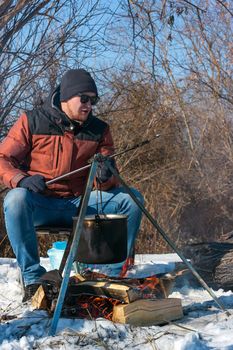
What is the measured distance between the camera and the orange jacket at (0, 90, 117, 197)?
14.2 ft

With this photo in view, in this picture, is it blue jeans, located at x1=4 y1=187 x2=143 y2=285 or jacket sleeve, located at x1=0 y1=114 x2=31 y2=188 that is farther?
jacket sleeve, located at x1=0 y1=114 x2=31 y2=188

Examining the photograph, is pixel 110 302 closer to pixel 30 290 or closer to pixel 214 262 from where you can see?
pixel 30 290

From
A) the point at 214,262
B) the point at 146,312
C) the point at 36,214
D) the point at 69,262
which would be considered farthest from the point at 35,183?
the point at 214,262

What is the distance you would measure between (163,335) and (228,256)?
1.65m

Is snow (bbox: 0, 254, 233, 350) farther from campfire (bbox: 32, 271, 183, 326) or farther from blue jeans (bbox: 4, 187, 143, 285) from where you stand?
blue jeans (bbox: 4, 187, 143, 285)

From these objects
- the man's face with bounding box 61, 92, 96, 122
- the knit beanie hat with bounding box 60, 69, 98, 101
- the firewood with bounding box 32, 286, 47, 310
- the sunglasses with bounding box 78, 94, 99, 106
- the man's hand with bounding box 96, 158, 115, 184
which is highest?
the knit beanie hat with bounding box 60, 69, 98, 101

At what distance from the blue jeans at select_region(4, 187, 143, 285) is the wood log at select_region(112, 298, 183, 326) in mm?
870

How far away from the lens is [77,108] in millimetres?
4328

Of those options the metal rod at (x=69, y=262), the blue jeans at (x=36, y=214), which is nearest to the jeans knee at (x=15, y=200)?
the blue jeans at (x=36, y=214)

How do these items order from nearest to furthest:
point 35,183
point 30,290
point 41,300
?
1. point 41,300
2. point 30,290
3. point 35,183

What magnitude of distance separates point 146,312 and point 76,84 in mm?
1784

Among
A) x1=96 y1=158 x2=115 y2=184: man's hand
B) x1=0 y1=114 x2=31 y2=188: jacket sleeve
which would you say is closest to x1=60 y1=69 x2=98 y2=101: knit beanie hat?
x1=0 y1=114 x2=31 y2=188: jacket sleeve

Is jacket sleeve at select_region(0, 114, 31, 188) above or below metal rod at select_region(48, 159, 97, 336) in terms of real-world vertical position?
above

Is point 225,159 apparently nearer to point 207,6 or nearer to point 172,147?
point 172,147
